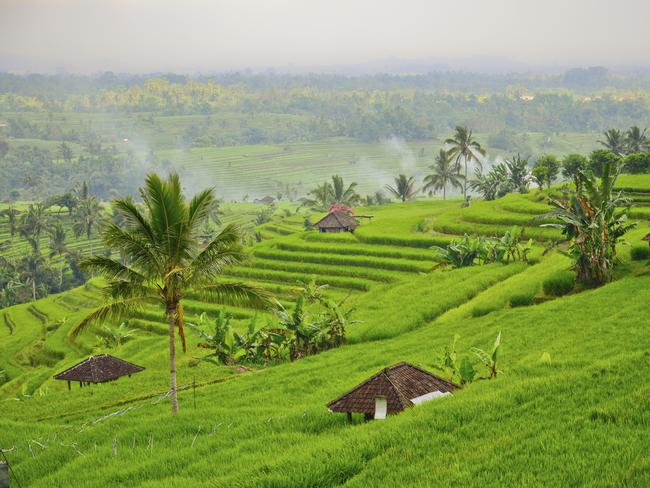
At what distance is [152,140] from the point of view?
197m

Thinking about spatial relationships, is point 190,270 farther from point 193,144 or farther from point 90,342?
point 193,144

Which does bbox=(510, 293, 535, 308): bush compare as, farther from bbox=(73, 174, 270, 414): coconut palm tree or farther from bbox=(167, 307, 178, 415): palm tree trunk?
bbox=(167, 307, 178, 415): palm tree trunk

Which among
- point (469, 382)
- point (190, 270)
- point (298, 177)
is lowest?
point (298, 177)

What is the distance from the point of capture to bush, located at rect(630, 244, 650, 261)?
95.9 ft

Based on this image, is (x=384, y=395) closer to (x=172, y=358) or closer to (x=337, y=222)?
→ (x=172, y=358)

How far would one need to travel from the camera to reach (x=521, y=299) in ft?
92.5

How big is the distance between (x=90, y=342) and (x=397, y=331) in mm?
20741

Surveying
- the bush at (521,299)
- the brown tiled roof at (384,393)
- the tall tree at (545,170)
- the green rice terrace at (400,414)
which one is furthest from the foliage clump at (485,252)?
the tall tree at (545,170)

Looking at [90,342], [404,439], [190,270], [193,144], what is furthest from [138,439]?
[193,144]

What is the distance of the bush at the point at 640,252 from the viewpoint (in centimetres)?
2923

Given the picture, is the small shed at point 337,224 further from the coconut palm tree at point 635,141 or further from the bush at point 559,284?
the coconut palm tree at point 635,141

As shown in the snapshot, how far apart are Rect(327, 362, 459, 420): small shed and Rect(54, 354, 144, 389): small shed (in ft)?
49.4

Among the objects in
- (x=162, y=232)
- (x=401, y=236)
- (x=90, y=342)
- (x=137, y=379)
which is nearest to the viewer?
(x=162, y=232)

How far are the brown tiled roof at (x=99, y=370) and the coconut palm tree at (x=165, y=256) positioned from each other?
11474 mm
